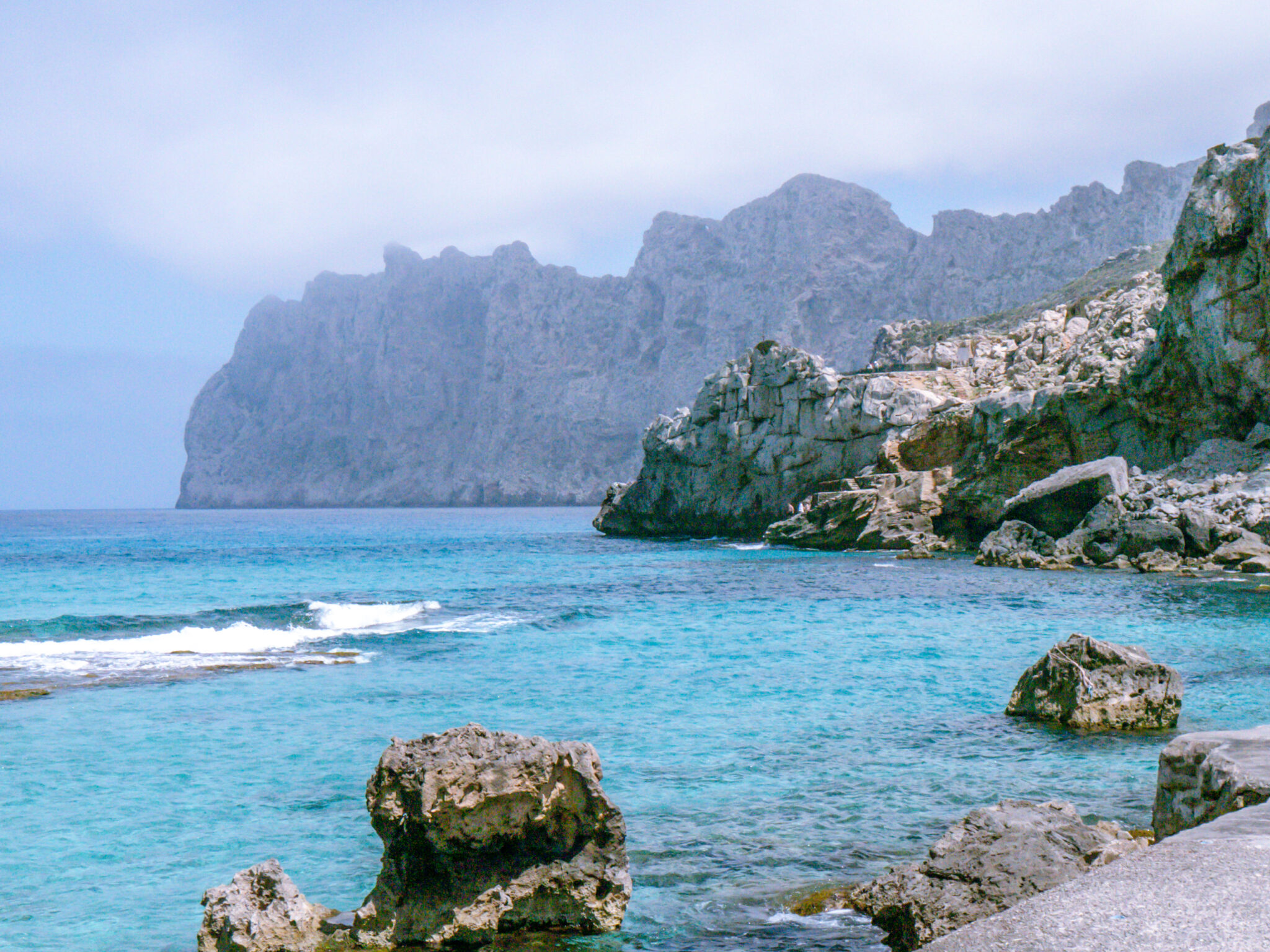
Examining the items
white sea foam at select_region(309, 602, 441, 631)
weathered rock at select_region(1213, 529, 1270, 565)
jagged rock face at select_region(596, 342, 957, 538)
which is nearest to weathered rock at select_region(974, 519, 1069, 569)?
weathered rock at select_region(1213, 529, 1270, 565)

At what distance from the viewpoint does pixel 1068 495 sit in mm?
42062

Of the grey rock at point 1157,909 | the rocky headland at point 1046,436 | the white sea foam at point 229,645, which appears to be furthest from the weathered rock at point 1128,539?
the grey rock at point 1157,909

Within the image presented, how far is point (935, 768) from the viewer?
1055 centimetres

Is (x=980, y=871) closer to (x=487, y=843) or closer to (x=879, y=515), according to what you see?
(x=487, y=843)

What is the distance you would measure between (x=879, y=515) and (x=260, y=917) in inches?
1978

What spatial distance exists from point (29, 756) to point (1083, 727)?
13511mm

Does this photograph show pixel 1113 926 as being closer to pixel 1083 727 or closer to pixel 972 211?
pixel 1083 727

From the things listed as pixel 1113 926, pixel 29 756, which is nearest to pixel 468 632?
pixel 29 756

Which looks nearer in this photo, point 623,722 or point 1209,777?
point 1209,777

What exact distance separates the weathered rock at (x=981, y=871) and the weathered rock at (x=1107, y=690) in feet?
19.4

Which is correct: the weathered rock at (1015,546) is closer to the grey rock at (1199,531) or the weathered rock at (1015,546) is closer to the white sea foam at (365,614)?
the grey rock at (1199,531)

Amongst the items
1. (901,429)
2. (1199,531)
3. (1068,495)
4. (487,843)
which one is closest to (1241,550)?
(1199,531)

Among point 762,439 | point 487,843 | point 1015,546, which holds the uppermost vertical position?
point 762,439

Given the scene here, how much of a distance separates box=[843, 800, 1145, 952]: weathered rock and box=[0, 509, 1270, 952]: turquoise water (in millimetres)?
314
